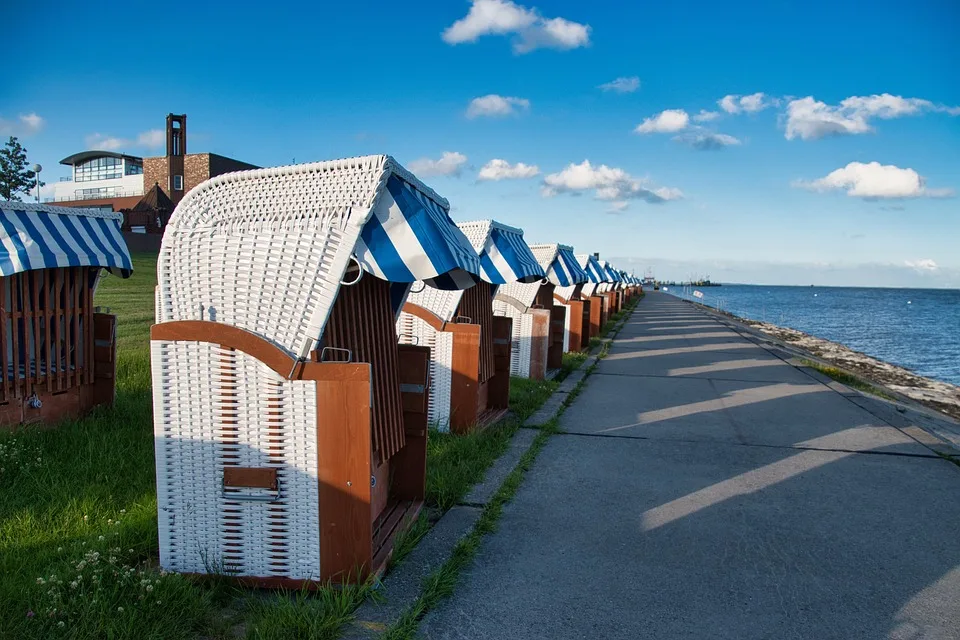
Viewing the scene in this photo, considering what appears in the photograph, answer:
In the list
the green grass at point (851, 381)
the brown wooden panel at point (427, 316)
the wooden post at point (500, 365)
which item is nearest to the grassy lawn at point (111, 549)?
the brown wooden panel at point (427, 316)

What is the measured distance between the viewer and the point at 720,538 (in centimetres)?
436

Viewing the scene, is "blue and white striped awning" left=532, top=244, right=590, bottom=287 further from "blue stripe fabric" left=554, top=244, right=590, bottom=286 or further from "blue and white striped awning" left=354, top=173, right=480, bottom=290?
"blue and white striped awning" left=354, top=173, right=480, bottom=290

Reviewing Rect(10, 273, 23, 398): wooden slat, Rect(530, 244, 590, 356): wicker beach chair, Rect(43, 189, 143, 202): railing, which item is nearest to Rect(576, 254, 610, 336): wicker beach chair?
Rect(530, 244, 590, 356): wicker beach chair

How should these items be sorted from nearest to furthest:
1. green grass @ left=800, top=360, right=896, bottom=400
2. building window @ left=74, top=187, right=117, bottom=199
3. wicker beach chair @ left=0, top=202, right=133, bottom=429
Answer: wicker beach chair @ left=0, top=202, right=133, bottom=429, green grass @ left=800, top=360, right=896, bottom=400, building window @ left=74, top=187, right=117, bottom=199

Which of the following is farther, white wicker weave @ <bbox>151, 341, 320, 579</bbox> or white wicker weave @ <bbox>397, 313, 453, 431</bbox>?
white wicker weave @ <bbox>397, 313, 453, 431</bbox>

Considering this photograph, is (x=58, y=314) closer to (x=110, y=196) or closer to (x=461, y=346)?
(x=461, y=346)

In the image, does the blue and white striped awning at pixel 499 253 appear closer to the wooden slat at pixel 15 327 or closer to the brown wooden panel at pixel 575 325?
the wooden slat at pixel 15 327

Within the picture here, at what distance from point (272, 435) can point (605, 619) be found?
197 centimetres

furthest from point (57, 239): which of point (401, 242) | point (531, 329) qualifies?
point (531, 329)

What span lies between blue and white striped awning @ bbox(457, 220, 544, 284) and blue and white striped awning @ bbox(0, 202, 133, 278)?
374 centimetres

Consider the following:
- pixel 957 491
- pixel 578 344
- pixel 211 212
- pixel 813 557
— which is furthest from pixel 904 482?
pixel 578 344

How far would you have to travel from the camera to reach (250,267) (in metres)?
3.37

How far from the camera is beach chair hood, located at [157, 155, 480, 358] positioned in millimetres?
3326

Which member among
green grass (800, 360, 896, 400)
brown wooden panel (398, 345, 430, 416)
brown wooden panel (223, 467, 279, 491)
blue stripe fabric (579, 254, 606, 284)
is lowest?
green grass (800, 360, 896, 400)
